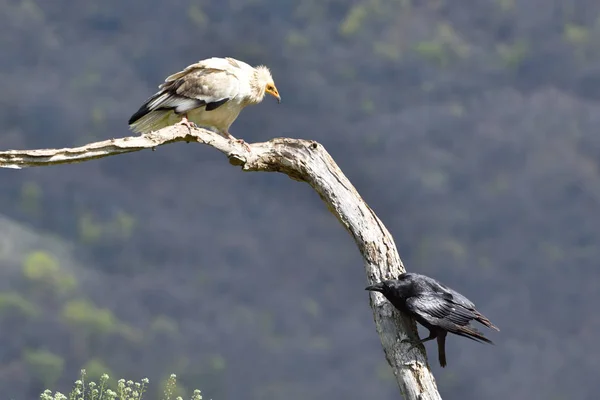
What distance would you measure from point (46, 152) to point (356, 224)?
2255 millimetres

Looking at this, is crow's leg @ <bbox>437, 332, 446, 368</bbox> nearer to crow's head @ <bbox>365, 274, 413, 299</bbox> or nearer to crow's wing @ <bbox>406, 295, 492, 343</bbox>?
crow's wing @ <bbox>406, 295, 492, 343</bbox>

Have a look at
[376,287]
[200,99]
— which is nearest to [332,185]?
[376,287]

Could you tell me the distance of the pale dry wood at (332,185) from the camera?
18.9 ft

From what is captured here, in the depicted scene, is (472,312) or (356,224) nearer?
(472,312)

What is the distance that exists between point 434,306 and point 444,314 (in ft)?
0.29

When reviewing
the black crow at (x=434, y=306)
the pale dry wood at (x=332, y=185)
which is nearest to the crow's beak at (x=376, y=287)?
the black crow at (x=434, y=306)

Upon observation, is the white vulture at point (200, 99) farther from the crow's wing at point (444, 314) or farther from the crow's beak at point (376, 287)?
the crow's wing at point (444, 314)

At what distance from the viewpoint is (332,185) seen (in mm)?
6500

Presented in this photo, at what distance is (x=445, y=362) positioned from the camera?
596 cm

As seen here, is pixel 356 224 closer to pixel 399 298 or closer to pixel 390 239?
pixel 390 239

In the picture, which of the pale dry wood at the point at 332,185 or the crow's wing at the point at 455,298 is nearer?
the pale dry wood at the point at 332,185

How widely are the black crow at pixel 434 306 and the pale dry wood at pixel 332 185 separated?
148 millimetres

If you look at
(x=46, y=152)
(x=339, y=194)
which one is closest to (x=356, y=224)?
(x=339, y=194)

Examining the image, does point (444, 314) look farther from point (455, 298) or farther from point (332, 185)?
point (332, 185)
